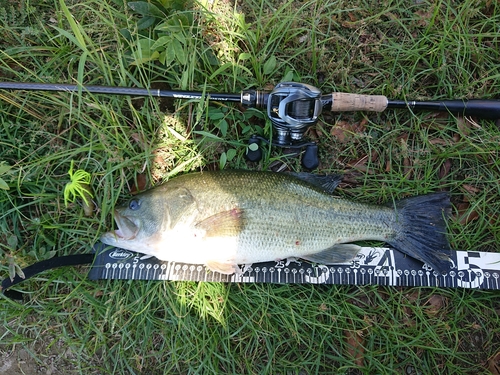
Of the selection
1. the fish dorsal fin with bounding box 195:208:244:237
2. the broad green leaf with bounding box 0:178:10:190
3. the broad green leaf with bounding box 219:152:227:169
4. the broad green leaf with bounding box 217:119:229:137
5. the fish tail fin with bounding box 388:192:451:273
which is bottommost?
the fish tail fin with bounding box 388:192:451:273

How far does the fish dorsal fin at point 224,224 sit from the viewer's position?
266 cm

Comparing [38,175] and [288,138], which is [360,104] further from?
[38,175]

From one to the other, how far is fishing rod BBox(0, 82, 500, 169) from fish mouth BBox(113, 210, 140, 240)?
3.42ft

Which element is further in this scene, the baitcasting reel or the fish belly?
the fish belly

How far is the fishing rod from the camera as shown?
265 cm

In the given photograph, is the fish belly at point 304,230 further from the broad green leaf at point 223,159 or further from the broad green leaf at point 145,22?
the broad green leaf at point 145,22

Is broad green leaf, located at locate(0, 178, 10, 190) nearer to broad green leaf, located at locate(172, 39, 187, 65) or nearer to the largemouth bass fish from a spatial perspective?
the largemouth bass fish

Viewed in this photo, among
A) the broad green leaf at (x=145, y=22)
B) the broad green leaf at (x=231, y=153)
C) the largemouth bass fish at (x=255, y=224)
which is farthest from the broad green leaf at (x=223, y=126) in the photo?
the broad green leaf at (x=145, y=22)

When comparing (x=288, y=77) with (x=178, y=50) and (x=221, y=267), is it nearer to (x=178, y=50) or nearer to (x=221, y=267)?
(x=178, y=50)

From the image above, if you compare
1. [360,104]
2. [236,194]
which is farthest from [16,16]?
[360,104]

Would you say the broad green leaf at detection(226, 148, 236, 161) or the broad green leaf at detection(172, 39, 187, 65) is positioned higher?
the broad green leaf at detection(172, 39, 187, 65)

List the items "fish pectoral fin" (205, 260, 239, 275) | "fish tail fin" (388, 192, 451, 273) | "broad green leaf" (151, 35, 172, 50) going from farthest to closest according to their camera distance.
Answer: "fish tail fin" (388, 192, 451, 273), "broad green leaf" (151, 35, 172, 50), "fish pectoral fin" (205, 260, 239, 275)

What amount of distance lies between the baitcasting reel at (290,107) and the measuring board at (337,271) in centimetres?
112

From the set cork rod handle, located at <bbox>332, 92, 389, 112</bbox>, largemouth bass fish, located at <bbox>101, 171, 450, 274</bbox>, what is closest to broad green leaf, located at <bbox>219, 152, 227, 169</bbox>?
largemouth bass fish, located at <bbox>101, 171, 450, 274</bbox>
